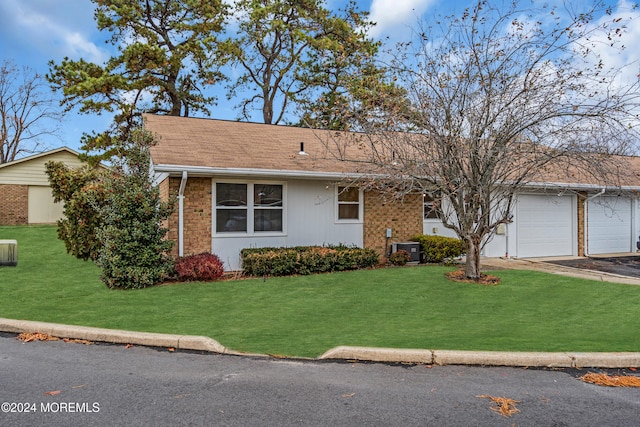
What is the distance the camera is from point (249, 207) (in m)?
11.9

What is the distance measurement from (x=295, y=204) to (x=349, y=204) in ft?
5.78

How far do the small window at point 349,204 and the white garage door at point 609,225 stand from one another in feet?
30.2

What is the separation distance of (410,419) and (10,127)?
142 ft

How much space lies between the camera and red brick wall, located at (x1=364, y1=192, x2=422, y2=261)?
13375 mm

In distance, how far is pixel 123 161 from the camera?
10.3 meters

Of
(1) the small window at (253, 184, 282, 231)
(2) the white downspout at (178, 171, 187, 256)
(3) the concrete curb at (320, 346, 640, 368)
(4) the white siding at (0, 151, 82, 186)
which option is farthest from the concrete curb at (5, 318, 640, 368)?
(4) the white siding at (0, 151, 82, 186)

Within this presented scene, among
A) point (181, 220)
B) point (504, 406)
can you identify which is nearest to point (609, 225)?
point (181, 220)

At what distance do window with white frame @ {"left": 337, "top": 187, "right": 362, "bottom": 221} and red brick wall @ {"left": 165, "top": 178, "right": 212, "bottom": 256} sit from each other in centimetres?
388

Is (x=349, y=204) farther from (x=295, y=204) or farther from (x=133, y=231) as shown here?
(x=133, y=231)

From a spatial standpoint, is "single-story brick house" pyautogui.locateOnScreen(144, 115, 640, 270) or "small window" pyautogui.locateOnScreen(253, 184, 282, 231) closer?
"single-story brick house" pyautogui.locateOnScreen(144, 115, 640, 270)

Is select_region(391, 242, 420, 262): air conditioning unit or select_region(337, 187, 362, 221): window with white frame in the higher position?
select_region(337, 187, 362, 221): window with white frame

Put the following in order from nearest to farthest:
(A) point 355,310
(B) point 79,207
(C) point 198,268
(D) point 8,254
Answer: (A) point 355,310 → (C) point 198,268 → (D) point 8,254 → (B) point 79,207

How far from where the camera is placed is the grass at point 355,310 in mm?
5762

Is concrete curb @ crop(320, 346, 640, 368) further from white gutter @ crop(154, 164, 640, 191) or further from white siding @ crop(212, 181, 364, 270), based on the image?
white siding @ crop(212, 181, 364, 270)
